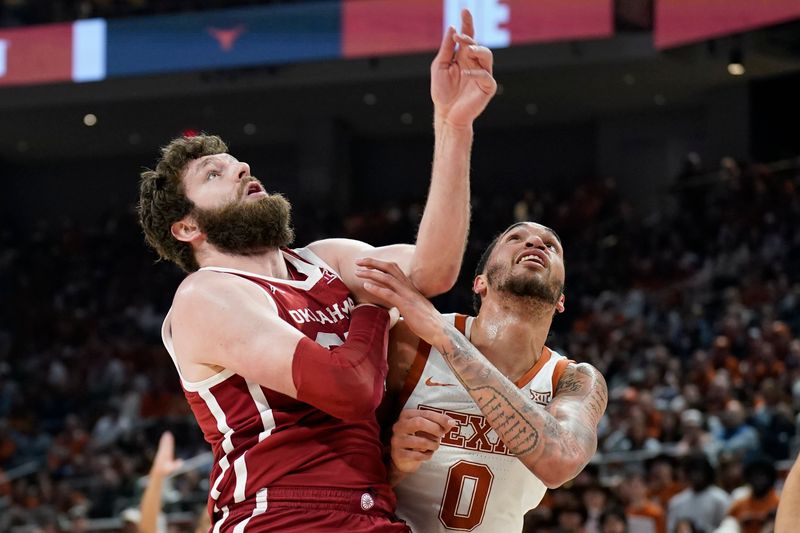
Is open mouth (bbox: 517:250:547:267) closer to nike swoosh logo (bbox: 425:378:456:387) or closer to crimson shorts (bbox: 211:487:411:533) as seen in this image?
nike swoosh logo (bbox: 425:378:456:387)

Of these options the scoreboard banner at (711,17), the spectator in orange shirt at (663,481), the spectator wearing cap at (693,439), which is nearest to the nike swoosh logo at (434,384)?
the spectator in orange shirt at (663,481)

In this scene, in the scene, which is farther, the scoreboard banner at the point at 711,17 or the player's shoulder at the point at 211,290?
the scoreboard banner at the point at 711,17

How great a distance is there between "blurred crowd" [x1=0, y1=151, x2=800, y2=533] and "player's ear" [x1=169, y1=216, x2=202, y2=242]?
4788mm

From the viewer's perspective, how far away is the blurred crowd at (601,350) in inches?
330

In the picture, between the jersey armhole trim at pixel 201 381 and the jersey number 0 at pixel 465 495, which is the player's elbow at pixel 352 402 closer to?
the jersey armhole trim at pixel 201 381

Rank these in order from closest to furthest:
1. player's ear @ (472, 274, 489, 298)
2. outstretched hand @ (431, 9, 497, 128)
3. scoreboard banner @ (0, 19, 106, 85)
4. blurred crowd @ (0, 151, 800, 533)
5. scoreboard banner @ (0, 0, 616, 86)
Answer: outstretched hand @ (431, 9, 497, 128), player's ear @ (472, 274, 489, 298), blurred crowd @ (0, 151, 800, 533), scoreboard banner @ (0, 0, 616, 86), scoreboard banner @ (0, 19, 106, 85)

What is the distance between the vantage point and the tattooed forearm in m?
3.26

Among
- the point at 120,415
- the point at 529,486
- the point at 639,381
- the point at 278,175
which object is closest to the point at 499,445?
the point at 529,486

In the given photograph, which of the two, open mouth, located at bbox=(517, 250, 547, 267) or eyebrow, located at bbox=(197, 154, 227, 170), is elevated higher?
eyebrow, located at bbox=(197, 154, 227, 170)

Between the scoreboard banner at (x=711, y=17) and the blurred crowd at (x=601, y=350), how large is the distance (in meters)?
2.62

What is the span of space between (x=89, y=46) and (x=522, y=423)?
13.9 metres

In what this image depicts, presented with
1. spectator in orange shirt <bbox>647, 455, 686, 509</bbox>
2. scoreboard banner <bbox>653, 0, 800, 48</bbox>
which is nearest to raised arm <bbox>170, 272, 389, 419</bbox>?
spectator in orange shirt <bbox>647, 455, 686, 509</bbox>

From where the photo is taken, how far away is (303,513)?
118 inches

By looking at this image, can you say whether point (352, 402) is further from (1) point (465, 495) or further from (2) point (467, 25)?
(2) point (467, 25)
